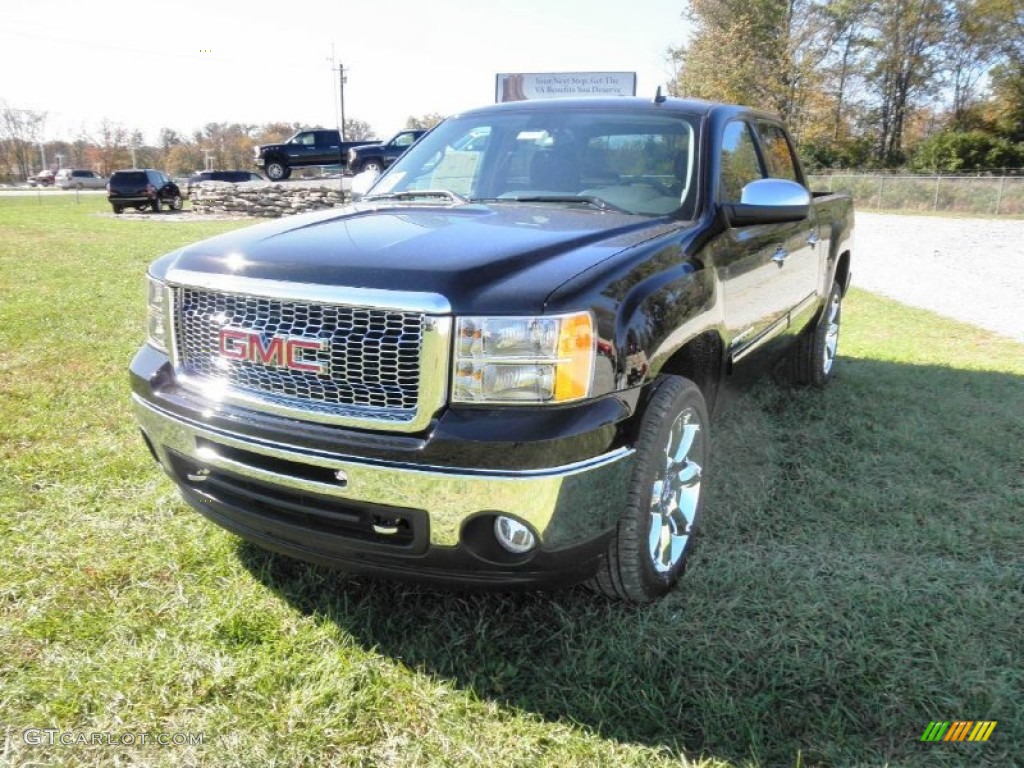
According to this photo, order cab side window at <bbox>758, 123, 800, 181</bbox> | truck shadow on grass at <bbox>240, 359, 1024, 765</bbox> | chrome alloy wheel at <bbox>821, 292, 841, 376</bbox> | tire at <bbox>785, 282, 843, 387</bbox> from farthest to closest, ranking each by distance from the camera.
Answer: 1. chrome alloy wheel at <bbox>821, 292, 841, 376</bbox>
2. tire at <bbox>785, 282, 843, 387</bbox>
3. cab side window at <bbox>758, 123, 800, 181</bbox>
4. truck shadow on grass at <bbox>240, 359, 1024, 765</bbox>

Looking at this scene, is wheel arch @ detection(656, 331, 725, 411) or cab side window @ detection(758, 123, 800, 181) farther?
cab side window @ detection(758, 123, 800, 181)

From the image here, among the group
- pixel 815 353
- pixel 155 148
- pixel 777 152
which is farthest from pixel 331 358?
pixel 155 148

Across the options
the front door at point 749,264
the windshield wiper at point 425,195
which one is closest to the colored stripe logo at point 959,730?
the front door at point 749,264

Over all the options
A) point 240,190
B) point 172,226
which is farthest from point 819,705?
point 240,190

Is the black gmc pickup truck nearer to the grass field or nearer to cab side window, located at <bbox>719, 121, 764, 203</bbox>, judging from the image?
cab side window, located at <bbox>719, 121, 764, 203</bbox>

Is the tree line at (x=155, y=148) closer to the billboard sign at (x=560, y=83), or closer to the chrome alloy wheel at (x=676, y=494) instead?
the billboard sign at (x=560, y=83)

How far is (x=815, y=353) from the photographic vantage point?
5.15 m

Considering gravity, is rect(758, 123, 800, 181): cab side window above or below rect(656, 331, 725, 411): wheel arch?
above

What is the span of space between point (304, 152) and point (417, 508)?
33.3 m

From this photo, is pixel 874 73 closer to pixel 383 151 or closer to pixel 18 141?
pixel 383 151

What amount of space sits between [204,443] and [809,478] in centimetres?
279

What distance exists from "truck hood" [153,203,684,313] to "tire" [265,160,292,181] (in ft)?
105

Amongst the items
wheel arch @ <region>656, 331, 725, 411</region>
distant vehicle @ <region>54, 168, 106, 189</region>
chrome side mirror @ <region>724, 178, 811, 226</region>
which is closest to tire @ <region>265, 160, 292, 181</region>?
chrome side mirror @ <region>724, 178, 811, 226</region>

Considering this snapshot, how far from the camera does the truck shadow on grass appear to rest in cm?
222
